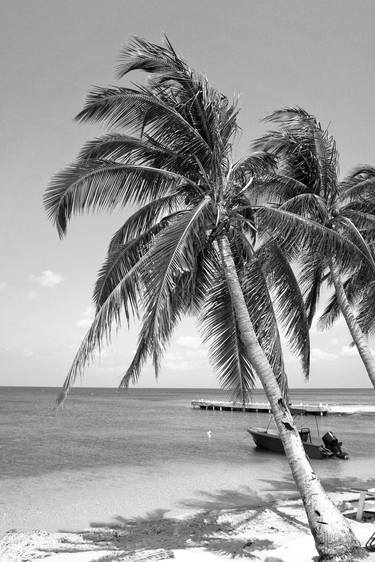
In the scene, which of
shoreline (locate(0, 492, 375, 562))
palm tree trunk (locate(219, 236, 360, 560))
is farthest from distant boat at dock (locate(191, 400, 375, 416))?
palm tree trunk (locate(219, 236, 360, 560))

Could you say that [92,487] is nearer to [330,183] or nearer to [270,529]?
[270,529]

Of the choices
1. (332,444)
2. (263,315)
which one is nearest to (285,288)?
(263,315)

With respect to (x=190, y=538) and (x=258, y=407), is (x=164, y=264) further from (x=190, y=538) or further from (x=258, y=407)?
(x=258, y=407)

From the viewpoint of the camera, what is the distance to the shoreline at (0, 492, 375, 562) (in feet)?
28.3

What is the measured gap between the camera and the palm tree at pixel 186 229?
722cm

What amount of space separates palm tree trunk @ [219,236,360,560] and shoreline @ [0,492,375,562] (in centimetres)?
94

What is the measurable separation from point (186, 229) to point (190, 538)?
7.05 m

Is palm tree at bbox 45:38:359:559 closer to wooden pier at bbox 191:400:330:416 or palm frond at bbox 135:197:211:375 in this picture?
Result: palm frond at bbox 135:197:211:375

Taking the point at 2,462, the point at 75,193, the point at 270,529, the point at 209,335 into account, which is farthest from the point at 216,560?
the point at 2,462

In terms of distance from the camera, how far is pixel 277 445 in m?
25.7

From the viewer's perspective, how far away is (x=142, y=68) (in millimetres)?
8453

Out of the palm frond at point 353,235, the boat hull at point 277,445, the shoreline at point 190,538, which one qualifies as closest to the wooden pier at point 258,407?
the boat hull at point 277,445

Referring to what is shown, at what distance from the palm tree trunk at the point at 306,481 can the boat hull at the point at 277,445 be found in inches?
632

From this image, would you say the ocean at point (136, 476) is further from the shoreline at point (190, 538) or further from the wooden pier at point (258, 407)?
the wooden pier at point (258, 407)
